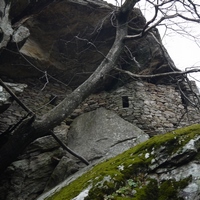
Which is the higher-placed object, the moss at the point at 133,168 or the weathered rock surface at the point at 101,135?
the moss at the point at 133,168

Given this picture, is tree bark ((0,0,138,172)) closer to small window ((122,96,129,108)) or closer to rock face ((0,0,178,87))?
rock face ((0,0,178,87))

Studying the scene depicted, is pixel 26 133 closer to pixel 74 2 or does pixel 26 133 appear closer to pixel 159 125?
pixel 159 125

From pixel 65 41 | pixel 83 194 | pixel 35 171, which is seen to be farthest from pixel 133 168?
pixel 65 41

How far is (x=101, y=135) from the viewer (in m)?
5.46

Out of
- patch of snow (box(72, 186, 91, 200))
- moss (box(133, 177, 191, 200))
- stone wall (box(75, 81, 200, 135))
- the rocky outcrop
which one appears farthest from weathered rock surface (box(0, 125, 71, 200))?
moss (box(133, 177, 191, 200))

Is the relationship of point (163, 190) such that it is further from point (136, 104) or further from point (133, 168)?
point (136, 104)

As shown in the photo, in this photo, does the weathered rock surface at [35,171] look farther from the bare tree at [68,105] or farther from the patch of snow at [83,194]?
the patch of snow at [83,194]

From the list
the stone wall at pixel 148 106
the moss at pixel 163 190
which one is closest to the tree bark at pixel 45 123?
the stone wall at pixel 148 106

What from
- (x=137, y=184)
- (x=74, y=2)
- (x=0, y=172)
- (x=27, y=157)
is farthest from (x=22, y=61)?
(x=137, y=184)

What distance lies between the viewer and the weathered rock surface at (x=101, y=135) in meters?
5.11

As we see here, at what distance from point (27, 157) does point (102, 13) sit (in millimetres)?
3734

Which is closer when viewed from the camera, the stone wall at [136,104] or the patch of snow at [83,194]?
the patch of snow at [83,194]

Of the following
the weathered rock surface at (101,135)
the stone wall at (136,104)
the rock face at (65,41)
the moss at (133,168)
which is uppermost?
the rock face at (65,41)

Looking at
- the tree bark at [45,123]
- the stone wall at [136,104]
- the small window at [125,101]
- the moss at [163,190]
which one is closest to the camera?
the moss at [163,190]
